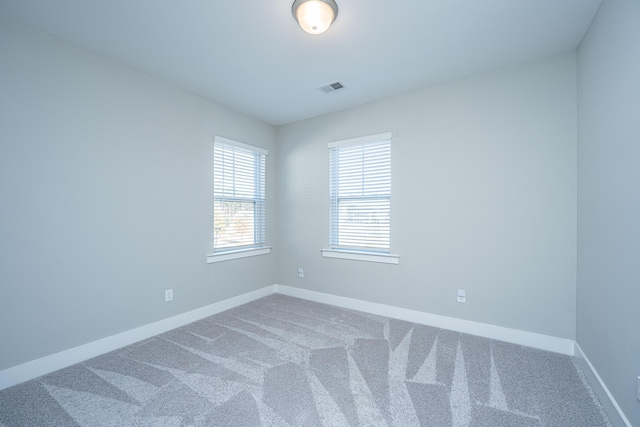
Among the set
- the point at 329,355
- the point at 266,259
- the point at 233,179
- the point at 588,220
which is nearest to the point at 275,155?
the point at 233,179

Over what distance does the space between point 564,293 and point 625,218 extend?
3.90ft

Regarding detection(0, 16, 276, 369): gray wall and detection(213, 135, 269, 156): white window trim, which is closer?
detection(0, 16, 276, 369): gray wall

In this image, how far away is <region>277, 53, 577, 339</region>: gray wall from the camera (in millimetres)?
2471

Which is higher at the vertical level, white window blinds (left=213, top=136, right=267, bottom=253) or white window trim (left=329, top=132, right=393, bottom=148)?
white window trim (left=329, top=132, right=393, bottom=148)

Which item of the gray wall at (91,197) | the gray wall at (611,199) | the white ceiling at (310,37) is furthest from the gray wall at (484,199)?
the gray wall at (91,197)

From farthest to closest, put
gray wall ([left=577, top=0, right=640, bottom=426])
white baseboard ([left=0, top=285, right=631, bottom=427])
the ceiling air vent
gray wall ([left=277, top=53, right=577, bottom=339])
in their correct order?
the ceiling air vent, gray wall ([left=277, top=53, right=577, bottom=339]), white baseboard ([left=0, top=285, right=631, bottom=427]), gray wall ([left=577, top=0, right=640, bottom=426])

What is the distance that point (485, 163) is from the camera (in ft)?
9.17

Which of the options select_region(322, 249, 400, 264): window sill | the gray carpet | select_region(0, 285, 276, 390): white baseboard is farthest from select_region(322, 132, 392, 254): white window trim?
select_region(0, 285, 276, 390): white baseboard

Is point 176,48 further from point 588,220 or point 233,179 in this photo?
point 588,220

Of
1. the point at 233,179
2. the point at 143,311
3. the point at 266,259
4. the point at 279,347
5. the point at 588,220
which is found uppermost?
the point at 233,179

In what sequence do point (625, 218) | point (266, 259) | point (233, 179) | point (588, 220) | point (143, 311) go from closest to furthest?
1. point (625, 218)
2. point (588, 220)
3. point (143, 311)
4. point (233, 179)
5. point (266, 259)

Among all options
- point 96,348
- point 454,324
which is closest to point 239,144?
point 96,348

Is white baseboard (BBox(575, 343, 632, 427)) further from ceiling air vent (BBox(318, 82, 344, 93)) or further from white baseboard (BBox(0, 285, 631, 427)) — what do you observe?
ceiling air vent (BBox(318, 82, 344, 93))

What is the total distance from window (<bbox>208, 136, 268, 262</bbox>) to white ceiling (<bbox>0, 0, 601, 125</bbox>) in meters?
0.87
